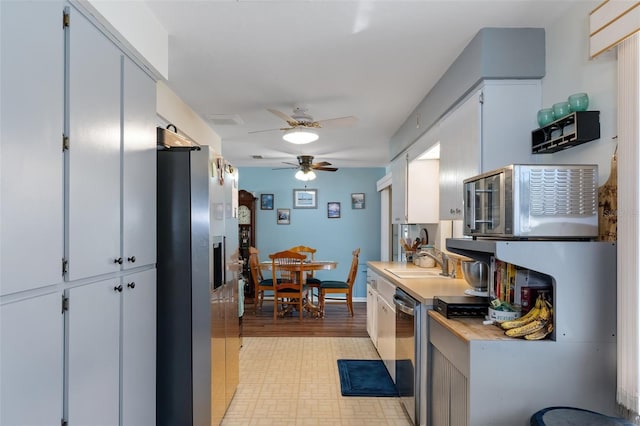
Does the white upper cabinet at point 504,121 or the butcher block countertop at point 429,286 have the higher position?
the white upper cabinet at point 504,121

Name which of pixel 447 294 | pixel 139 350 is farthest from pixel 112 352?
pixel 447 294

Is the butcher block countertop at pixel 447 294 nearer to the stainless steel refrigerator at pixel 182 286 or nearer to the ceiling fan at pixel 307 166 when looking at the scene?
the stainless steel refrigerator at pixel 182 286

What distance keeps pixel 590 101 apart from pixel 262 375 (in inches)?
128

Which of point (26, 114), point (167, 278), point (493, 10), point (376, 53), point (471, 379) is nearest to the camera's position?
point (26, 114)

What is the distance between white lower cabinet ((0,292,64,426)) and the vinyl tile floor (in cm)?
174

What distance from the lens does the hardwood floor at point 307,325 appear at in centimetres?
514

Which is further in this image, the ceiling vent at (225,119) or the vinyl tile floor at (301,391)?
the ceiling vent at (225,119)

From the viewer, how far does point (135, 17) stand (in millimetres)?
1898

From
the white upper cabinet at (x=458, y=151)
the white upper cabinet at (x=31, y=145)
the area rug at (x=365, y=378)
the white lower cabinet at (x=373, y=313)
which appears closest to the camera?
→ the white upper cabinet at (x=31, y=145)

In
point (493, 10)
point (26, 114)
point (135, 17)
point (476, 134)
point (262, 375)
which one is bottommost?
point (262, 375)

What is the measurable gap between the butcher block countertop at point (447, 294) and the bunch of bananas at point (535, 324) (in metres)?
0.04

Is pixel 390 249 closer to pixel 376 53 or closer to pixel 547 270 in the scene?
pixel 376 53

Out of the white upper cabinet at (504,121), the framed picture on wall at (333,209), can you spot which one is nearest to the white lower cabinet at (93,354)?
the white upper cabinet at (504,121)

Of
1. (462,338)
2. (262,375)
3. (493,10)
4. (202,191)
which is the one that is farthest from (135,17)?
(262,375)
